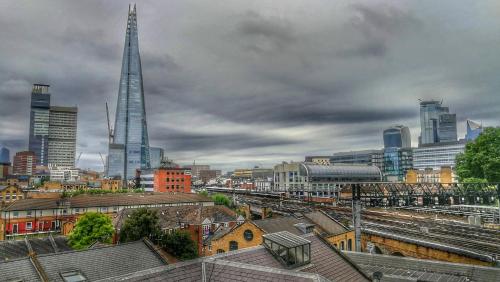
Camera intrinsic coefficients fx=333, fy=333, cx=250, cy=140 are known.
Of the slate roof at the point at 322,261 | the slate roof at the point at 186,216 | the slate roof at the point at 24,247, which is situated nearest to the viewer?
the slate roof at the point at 322,261

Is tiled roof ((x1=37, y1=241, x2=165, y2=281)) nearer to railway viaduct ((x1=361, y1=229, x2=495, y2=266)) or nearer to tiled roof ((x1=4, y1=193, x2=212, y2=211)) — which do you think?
railway viaduct ((x1=361, y1=229, x2=495, y2=266))

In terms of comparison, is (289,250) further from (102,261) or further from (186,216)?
(186,216)

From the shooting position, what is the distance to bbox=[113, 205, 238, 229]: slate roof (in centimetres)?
5662

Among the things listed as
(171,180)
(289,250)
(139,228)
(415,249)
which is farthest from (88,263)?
(171,180)

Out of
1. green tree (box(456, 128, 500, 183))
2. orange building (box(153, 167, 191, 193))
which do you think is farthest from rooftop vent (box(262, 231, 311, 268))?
orange building (box(153, 167, 191, 193))

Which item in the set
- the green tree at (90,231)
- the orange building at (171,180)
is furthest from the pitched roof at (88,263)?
the orange building at (171,180)

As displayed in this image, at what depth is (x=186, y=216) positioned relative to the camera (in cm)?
6134

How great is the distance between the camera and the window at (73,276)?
2053 centimetres

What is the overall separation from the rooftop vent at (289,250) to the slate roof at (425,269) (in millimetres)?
8790

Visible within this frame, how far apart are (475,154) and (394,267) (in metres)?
66.8

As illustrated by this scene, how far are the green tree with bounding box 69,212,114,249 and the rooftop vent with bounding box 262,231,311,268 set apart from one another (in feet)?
105

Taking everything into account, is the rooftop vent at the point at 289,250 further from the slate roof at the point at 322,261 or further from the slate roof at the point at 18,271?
the slate roof at the point at 18,271

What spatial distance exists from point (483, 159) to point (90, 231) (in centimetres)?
8019

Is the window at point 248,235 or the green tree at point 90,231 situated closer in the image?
the window at point 248,235
